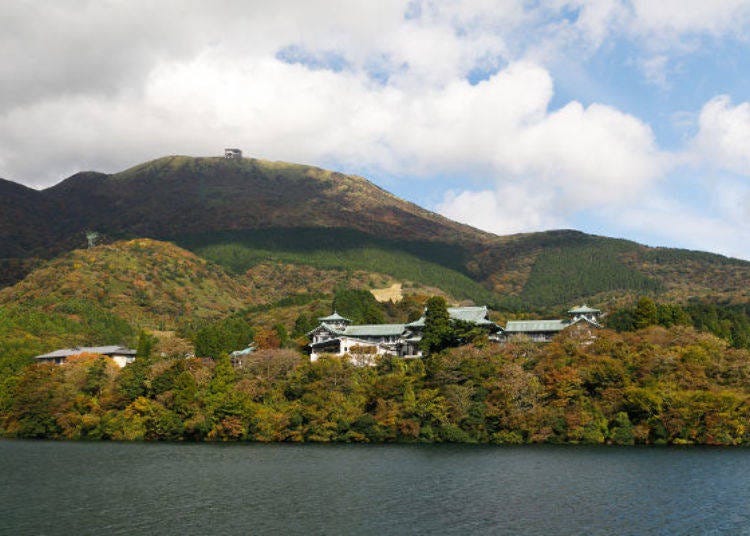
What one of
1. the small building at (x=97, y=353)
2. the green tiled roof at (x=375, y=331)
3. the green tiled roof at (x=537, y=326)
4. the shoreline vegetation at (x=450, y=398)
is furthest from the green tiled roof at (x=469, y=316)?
the small building at (x=97, y=353)

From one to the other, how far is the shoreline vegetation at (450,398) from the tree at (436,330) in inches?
189

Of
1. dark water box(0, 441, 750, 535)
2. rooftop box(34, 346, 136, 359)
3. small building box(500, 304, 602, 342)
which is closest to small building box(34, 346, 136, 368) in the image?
rooftop box(34, 346, 136, 359)

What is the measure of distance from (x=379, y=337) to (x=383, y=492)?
5843cm

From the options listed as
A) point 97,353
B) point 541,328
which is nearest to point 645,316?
point 541,328

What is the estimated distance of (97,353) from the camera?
12181 cm

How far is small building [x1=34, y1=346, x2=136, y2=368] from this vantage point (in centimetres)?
12400

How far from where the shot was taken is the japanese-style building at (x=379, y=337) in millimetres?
103125

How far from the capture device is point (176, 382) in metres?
90.4

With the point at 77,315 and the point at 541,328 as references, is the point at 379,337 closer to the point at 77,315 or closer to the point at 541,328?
the point at 541,328

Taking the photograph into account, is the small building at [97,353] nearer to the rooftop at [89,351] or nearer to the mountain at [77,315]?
the rooftop at [89,351]

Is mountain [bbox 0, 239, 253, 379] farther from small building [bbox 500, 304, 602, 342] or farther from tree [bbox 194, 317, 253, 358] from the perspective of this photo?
small building [bbox 500, 304, 602, 342]

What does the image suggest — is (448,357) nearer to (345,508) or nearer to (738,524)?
(345,508)

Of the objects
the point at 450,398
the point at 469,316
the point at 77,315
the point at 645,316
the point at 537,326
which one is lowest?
the point at 450,398

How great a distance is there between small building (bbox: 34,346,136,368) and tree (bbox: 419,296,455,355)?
60.2 m
